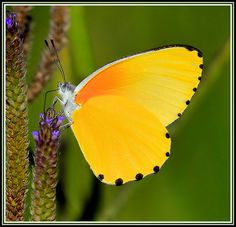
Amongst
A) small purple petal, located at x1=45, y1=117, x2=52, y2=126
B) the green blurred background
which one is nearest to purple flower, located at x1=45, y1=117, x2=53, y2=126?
small purple petal, located at x1=45, y1=117, x2=52, y2=126

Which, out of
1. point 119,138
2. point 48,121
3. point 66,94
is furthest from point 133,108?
point 48,121

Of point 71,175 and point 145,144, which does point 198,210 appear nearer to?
point 145,144

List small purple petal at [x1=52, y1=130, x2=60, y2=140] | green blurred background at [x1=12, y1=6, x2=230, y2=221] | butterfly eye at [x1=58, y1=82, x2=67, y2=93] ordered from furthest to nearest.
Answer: green blurred background at [x1=12, y1=6, x2=230, y2=221] < butterfly eye at [x1=58, y1=82, x2=67, y2=93] < small purple petal at [x1=52, y1=130, x2=60, y2=140]

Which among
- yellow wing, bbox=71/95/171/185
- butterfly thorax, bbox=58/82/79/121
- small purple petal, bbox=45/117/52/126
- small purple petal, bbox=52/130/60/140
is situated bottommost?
yellow wing, bbox=71/95/171/185

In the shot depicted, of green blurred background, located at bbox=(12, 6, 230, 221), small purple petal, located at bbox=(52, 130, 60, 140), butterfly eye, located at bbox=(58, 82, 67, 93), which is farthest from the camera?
green blurred background, located at bbox=(12, 6, 230, 221)

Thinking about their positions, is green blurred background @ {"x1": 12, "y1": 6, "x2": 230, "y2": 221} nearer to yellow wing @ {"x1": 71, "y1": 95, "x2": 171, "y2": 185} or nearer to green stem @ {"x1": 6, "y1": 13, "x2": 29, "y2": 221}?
yellow wing @ {"x1": 71, "y1": 95, "x2": 171, "y2": 185}

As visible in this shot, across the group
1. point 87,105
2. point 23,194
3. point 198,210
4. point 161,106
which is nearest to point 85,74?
point 87,105

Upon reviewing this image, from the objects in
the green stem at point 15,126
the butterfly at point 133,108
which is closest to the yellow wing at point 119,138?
the butterfly at point 133,108

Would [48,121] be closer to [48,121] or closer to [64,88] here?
[48,121]
